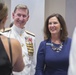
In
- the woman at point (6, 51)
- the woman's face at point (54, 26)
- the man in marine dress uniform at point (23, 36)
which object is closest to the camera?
the woman at point (6, 51)

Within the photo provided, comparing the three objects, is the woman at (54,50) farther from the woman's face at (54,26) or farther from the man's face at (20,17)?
the man's face at (20,17)

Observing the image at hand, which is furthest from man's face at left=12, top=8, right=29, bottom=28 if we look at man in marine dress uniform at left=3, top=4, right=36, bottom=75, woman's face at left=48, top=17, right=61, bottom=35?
woman's face at left=48, top=17, right=61, bottom=35

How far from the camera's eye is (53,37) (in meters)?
2.35

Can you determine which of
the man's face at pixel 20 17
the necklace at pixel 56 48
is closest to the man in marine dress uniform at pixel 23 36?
the man's face at pixel 20 17

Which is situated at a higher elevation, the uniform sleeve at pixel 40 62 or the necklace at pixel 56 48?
the necklace at pixel 56 48

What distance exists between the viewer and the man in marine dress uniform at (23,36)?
2.13m

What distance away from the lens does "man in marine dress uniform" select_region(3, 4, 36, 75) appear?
2.13m

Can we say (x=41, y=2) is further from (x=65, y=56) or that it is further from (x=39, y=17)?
(x=65, y=56)

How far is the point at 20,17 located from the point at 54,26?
1.36ft

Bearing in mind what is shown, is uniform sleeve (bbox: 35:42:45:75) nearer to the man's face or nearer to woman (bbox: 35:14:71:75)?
woman (bbox: 35:14:71:75)

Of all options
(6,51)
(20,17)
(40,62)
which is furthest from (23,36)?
(6,51)

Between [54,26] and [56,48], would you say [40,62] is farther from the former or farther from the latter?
[54,26]

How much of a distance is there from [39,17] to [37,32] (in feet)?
0.87

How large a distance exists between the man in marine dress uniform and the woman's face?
0.27 meters
